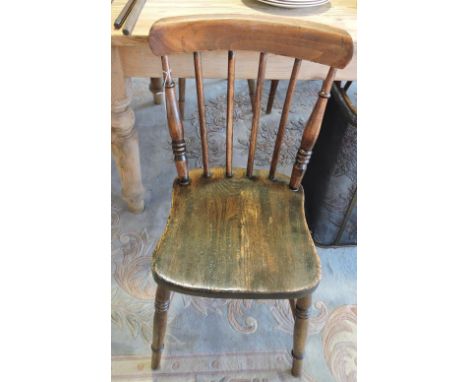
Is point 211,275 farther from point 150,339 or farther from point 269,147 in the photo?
point 269,147

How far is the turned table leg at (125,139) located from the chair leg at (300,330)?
2.29ft

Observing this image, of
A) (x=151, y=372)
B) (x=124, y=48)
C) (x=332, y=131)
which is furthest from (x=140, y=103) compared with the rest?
(x=151, y=372)

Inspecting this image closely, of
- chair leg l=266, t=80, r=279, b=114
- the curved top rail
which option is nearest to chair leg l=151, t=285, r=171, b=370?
the curved top rail

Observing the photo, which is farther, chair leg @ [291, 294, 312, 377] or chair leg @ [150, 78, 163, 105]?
chair leg @ [150, 78, 163, 105]

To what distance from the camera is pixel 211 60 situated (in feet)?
3.22

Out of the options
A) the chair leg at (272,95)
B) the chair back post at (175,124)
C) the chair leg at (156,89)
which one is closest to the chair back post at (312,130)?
the chair back post at (175,124)

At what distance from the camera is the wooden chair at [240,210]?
764 mm

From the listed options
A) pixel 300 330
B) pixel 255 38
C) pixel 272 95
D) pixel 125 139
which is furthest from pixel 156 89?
pixel 300 330

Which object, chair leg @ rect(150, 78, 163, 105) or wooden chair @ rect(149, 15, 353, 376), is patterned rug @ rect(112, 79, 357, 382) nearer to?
wooden chair @ rect(149, 15, 353, 376)

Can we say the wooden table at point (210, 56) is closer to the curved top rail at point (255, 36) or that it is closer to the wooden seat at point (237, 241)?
the curved top rail at point (255, 36)

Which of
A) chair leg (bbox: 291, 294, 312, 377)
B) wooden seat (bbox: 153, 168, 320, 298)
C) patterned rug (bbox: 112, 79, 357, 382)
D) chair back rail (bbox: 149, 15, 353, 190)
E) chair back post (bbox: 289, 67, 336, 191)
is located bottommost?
patterned rug (bbox: 112, 79, 357, 382)

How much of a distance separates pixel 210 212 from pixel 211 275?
178 mm

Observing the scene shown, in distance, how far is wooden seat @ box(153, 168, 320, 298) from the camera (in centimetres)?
77

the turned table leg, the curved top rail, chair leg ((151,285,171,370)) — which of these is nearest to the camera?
the curved top rail
